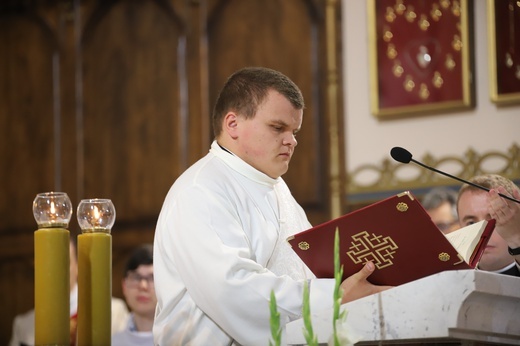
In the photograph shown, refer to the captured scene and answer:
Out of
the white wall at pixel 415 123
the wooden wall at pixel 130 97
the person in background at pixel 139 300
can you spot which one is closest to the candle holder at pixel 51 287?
the person in background at pixel 139 300

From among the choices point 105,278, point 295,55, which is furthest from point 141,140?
point 105,278

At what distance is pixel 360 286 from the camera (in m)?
2.74

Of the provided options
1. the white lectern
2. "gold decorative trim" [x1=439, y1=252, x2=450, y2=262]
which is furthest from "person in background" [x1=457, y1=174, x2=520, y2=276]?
the white lectern

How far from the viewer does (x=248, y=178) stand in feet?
11.0

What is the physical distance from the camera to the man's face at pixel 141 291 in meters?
5.59

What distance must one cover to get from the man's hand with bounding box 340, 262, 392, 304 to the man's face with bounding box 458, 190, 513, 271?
116 cm

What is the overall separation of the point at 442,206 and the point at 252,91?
2865mm

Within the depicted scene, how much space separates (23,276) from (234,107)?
5.25 m

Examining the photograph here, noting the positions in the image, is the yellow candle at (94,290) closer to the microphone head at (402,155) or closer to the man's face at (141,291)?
the microphone head at (402,155)

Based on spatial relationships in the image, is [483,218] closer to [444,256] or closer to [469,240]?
[469,240]

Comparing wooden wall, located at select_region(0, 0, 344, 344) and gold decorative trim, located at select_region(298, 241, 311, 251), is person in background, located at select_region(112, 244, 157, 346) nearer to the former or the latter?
wooden wall, located at select_region(0, 0, 344, 344)

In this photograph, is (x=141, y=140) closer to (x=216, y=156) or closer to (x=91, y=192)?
(x=91, y=192)

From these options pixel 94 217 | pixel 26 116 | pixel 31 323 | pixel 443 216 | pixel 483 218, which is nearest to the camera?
pixel 94 217

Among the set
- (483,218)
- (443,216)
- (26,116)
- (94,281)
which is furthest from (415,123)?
(94,281)
